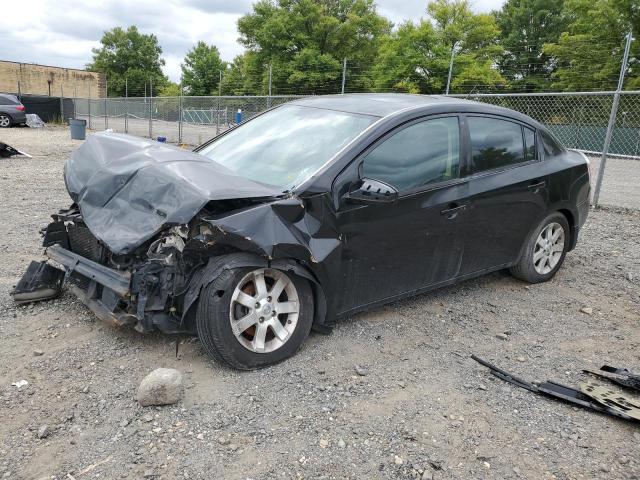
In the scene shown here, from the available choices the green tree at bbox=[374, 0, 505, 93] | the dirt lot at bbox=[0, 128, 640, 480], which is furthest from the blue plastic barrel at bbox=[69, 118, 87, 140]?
the dirt lot at bbox=[0, 128, 640, 480]

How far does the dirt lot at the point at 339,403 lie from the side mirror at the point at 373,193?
1007mm

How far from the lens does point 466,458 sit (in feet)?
8.52

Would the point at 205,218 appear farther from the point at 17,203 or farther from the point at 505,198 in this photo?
the point at 17,203

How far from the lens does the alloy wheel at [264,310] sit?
3150 millimetres

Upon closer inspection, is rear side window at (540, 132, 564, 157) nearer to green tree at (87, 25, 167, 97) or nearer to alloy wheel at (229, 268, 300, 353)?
alloy wheel at (229, 268, 300, 353)

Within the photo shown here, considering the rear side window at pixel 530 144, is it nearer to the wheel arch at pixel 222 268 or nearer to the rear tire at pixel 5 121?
the wheel arch at pixel 222 268

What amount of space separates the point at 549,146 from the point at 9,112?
28.2 meters

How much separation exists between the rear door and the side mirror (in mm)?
933

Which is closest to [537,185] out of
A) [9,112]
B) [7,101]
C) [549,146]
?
[549,146]

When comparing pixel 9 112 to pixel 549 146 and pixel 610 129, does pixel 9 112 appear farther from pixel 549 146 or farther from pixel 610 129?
pixel 549 146

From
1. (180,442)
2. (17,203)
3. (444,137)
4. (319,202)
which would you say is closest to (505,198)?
(444,137)

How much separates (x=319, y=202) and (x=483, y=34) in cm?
3968

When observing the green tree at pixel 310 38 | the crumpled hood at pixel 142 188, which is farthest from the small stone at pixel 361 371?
the green tree at pixel 310 38

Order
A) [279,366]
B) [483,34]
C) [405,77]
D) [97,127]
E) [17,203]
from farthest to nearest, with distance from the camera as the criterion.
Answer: [483,34] → [405,77] → [97,127] → [17,203] → [279,366]
